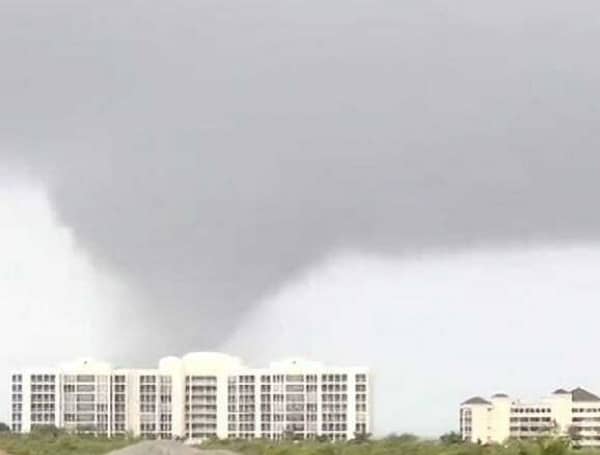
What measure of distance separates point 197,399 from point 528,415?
21910 millimetres

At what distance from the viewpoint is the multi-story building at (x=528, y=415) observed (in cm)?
8500

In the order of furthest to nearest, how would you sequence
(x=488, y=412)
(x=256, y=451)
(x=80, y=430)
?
(x=488, y=412) → (x=80, y=430) → (x=256, y=451)

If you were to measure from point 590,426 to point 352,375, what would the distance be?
1602 centimetres

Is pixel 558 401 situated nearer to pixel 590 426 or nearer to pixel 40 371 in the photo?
pixel 590 426

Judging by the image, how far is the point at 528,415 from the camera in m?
87.4

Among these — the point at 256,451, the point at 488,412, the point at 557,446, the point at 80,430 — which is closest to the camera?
the point at 557,446

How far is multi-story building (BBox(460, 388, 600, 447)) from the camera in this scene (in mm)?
85000

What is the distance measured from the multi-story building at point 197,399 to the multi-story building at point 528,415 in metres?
8.07

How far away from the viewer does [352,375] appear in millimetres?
83875

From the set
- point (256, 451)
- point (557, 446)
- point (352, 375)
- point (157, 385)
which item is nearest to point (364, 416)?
point (352, 375)

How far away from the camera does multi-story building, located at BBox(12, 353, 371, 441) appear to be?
84000 millimetres

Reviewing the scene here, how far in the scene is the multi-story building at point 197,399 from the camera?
84.0 meters

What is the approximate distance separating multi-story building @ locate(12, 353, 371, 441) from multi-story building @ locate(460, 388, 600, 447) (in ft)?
26.5

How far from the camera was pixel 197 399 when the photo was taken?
286 ft
